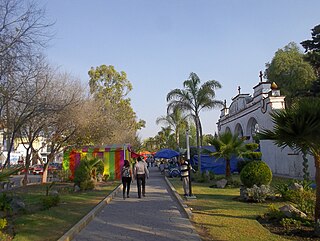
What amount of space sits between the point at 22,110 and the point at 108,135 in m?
11.3

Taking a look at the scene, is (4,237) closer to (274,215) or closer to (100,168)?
(274,215)

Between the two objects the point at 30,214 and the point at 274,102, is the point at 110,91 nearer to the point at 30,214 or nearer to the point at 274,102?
the point at 274,102

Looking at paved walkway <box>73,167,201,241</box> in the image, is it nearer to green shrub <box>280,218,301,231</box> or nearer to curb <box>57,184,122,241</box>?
curb <box>57,184,122,241</box>

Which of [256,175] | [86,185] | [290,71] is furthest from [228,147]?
[290,71]

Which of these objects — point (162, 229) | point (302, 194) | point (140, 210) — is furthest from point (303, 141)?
point (140, 210)

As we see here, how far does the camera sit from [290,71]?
3644 centimetres

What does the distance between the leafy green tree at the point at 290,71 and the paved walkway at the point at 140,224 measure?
88.6ft

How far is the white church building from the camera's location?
2270 centimetres

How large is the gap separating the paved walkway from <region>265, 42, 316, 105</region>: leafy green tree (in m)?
27.0

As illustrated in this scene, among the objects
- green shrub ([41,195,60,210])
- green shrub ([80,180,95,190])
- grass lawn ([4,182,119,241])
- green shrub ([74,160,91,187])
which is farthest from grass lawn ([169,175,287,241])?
green shrub ([74,160,91,187])

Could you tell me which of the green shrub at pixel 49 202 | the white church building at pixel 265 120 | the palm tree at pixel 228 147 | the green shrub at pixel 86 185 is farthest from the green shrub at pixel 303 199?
the green shrub at pixel 86 185

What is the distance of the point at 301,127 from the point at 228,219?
305 centimetres

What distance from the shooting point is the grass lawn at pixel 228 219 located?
6.97 meters

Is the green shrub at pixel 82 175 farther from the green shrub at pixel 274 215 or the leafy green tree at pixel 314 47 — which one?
the leafy green tree at pixel 314 47
